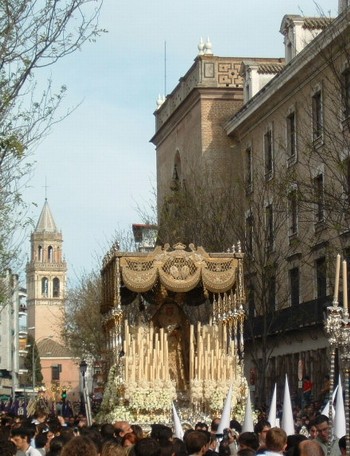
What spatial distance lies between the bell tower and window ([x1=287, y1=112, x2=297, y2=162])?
5632 inches

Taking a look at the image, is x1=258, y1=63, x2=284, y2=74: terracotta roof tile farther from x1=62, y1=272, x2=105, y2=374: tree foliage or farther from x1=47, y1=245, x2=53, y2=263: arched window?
x1=47, y1=245, x2=53, y2=263: arched window

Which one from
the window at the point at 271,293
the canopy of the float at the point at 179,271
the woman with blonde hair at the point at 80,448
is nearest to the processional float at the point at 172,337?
the canopy of the float at the point at 179,271

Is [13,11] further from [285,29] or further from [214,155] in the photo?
[214,155]

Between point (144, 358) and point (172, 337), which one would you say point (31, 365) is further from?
point (144, 358)

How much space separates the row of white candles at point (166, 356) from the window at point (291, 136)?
733 inches

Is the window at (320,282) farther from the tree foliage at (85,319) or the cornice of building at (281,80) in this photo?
the tree foliage at (85,319)

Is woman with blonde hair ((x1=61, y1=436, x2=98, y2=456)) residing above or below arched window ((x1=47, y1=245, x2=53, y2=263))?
below

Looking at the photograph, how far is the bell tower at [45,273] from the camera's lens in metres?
188

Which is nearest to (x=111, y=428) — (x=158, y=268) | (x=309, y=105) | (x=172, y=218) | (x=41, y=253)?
(x=158, y=268)

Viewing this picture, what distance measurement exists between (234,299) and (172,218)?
60.3ft

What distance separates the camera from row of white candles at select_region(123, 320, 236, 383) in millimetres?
24859

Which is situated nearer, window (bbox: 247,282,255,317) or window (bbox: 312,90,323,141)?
window (bbox: 312,90,323,141)

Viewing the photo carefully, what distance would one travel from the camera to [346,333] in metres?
12.8

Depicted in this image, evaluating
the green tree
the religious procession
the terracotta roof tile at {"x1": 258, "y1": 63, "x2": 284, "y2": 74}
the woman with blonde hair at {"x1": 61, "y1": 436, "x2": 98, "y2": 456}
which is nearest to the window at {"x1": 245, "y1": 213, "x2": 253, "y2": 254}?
the terracotta roof tile at {"x1": 258, "y1": 63, "x2": 284, "y2": 74}
